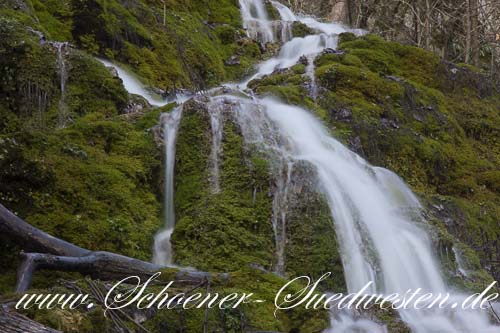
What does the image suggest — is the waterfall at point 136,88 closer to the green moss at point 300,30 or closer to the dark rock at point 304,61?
the dark rock at point 304,61

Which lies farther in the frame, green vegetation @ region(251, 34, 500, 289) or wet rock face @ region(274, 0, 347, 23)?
wet rock face @ region(274, 0, 347, 23)

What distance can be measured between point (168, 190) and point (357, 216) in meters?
2.81

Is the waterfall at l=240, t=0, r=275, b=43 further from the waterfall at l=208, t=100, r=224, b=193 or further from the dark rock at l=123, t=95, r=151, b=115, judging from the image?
the waterfall at l=208, t=100, r=224, b=193

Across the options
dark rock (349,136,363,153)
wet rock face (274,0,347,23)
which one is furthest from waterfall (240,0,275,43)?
wet rock face (274,0,347,23)

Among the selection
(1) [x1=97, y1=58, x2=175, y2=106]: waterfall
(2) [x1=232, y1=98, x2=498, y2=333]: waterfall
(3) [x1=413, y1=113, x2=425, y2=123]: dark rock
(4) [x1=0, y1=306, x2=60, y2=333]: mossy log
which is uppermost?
(1) [x1=97, y1=58, x2=175, y2=106]: waterfall

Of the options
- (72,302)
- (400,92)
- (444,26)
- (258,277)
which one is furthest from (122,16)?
(444,26)

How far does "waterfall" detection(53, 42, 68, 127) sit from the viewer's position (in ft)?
32.2

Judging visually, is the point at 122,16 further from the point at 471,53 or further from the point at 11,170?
the point at 471,53

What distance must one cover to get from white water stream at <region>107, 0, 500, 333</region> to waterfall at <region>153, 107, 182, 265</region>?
0.01 m

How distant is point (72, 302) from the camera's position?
15.5 feet

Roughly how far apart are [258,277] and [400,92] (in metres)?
9.38

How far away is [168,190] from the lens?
28.7ft

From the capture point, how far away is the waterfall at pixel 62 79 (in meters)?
9.80

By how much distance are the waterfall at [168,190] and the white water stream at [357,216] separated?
0.01m
